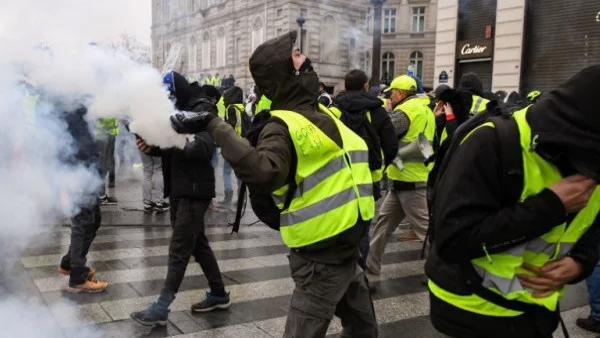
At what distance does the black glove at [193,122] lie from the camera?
8.68 ft

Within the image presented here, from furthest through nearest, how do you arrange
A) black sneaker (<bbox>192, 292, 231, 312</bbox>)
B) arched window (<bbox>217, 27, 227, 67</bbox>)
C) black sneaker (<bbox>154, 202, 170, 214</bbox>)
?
arched window (<bbox>217, 27, 227, 67</bbox>), black sneaker (<bbox>154, 202, 170, 214</bbox>), black sneaker (<bbox>192, 292, 231, 312</bbox>)

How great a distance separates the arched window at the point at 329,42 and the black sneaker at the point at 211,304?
7.99 metres

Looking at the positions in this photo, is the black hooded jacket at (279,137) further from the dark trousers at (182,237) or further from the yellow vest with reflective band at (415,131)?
the yellow vest with reflective band at (415,131)

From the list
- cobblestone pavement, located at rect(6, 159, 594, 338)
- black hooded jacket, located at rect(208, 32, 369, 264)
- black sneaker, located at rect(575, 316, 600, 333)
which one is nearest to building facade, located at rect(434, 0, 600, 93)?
cobblestone pavement, located at rect(6, 159, 594, 338)

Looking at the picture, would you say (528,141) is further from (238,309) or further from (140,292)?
(140,292)

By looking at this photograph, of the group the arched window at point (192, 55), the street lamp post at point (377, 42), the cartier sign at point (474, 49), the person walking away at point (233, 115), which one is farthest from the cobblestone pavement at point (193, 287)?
the cartier sign at point (474, 49)

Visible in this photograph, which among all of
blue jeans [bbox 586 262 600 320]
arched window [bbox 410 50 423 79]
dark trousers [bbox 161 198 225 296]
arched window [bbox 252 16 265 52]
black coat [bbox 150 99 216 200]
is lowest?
blue jeans [bbox 586 262 600 320]

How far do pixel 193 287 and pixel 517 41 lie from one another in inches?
513

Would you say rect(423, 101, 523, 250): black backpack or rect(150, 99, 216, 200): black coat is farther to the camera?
rect(150, 99, 216, 200): black coat

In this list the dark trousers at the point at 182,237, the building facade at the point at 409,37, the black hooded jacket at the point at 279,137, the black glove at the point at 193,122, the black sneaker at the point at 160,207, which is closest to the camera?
the black hooded jacket at the point at 279,137

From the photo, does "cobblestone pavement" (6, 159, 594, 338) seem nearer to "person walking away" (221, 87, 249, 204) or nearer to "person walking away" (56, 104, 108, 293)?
"person walking away" (56, 104, 108, 293)

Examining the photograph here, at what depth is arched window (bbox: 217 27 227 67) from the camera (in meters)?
9.42

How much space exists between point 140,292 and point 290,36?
3.10m

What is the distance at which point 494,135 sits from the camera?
186 centimetres
